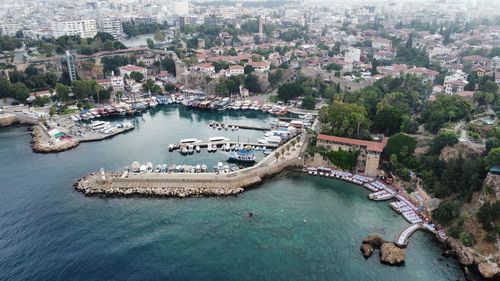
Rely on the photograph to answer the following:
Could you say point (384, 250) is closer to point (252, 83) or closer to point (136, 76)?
point (252, 83)

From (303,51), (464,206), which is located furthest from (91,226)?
(303,51)

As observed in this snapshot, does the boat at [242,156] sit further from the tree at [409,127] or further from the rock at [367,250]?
the rock at [367,250]

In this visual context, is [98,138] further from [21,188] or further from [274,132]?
[274,132]

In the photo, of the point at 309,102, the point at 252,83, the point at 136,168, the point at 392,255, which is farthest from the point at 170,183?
the point at 252,83

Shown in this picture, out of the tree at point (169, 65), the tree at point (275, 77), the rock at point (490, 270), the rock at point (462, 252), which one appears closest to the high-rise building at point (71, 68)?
the tree at point (169, 65)

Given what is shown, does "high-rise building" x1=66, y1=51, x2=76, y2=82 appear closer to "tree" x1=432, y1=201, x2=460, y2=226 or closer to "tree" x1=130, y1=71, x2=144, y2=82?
"tree" x1=130, y1=71, x2=144, y2=82

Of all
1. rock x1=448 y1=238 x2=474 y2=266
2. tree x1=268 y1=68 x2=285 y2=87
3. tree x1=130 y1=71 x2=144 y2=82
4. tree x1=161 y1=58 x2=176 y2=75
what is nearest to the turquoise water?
rock x1=448 y1=238 x2=474 y2=266
